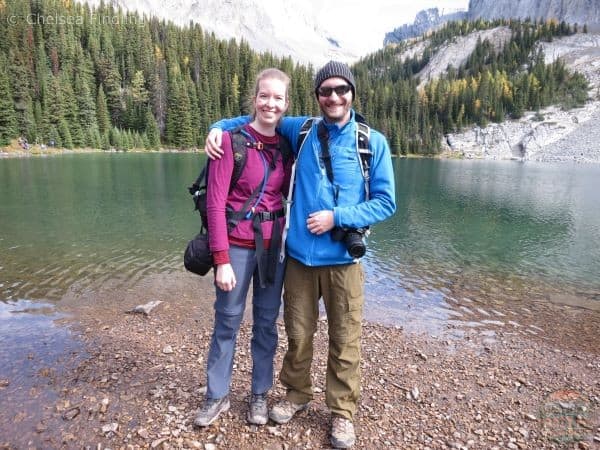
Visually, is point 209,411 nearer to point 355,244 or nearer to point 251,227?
point 251,227

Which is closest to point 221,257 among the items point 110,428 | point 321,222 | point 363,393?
point 321,222

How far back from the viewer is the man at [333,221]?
12.9ft

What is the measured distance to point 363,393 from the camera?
17.9ft

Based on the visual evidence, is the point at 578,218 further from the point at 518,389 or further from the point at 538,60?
the point at 538,60

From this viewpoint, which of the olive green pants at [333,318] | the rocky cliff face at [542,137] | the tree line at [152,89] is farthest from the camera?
the rocky cliff face at [542,137]

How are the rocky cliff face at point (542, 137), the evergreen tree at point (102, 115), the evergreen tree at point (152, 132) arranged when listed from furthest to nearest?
the rocky cliff face at point (542, 137), the evergreen tree at point (152, 132), the evergreen tree at point (102, 115)

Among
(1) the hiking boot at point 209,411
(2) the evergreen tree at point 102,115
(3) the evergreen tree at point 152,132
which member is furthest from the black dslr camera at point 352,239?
(2) the evergreen tree at point 102,115

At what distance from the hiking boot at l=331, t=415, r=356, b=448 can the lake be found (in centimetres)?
522

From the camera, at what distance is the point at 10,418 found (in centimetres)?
466

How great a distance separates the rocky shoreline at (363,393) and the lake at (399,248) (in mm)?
1998

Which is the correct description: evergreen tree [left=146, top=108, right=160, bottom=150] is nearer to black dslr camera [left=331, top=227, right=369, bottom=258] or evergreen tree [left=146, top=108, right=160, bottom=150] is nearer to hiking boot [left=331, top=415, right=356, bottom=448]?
black dslr camera [left=331, top=227, right=369, bottom=258]

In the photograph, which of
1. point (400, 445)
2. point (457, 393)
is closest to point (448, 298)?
point (457, 393)

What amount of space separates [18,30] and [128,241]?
Answer: 357 feet

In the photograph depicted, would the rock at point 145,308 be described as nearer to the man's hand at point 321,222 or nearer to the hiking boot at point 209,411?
the hiking boot at point 209,411
